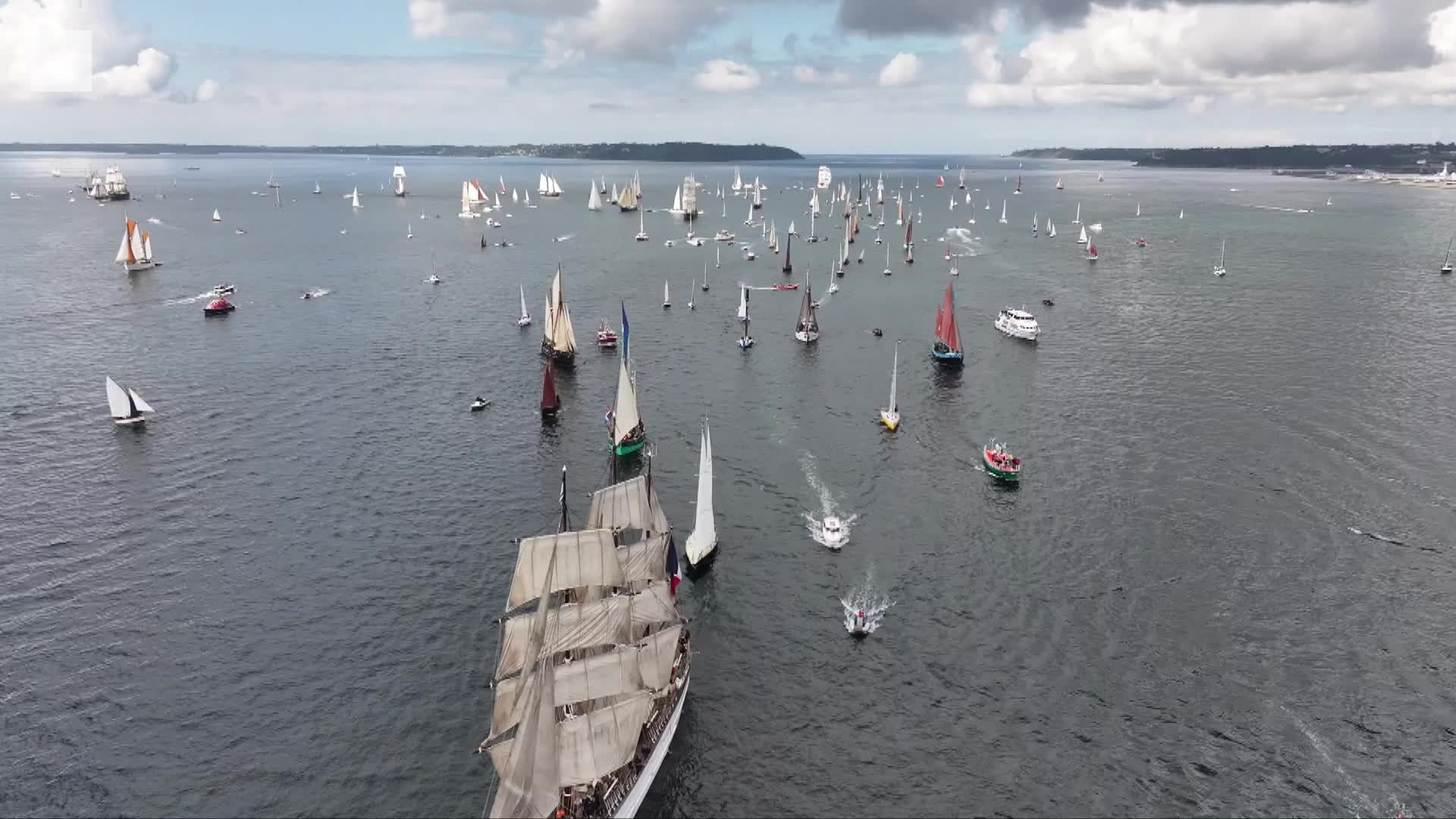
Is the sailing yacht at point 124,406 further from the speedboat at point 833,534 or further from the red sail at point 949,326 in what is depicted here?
the red sail at point 949,326

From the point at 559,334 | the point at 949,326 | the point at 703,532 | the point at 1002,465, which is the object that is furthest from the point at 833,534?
the point at 559,334

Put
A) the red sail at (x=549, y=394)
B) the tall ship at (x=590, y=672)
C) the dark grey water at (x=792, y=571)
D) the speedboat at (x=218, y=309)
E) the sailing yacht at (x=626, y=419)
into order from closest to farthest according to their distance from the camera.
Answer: the tall ship at (x=590, y=672)
the dark grey water at (x=792, y=571)
the sailing yacht at (x=626, y=419)
the red sail at (x=549, y=394)
the speedboat at (x=218, y=309)

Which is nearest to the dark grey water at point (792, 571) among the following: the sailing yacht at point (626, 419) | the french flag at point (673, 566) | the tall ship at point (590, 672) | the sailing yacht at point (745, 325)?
the sailing yacht at point (745, 325)

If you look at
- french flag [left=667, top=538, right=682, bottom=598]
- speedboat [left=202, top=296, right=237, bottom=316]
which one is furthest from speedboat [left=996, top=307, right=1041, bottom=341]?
speedboat [left=202, top=296, right=237, bottom=316]

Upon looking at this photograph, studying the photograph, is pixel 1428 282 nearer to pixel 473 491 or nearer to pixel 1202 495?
pixel 1202 495

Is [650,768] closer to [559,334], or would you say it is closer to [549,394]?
[549,394]

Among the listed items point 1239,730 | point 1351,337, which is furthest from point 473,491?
point 1351,337
